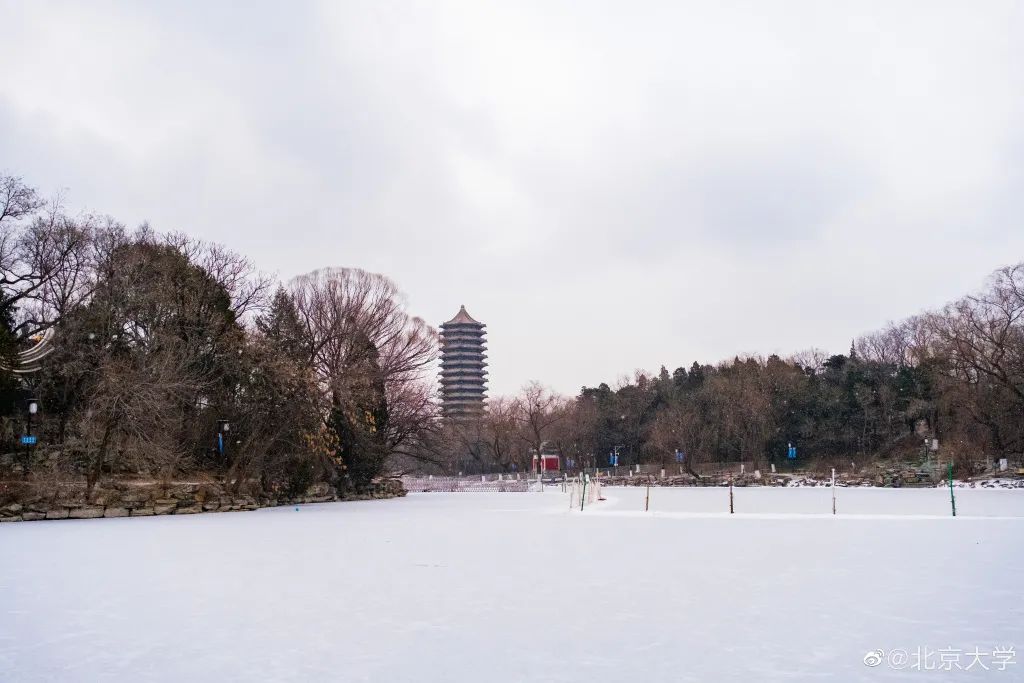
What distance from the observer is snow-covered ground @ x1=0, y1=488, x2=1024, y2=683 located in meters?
6.48

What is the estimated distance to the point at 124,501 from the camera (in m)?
26.4

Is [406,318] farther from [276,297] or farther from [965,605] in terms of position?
[965,605]

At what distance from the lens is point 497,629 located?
25.6 feet

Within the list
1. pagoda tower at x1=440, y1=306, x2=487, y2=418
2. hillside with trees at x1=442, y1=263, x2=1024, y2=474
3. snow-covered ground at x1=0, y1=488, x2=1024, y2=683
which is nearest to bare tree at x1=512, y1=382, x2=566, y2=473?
hillside with trees at x1=442, y1=263, x2=1024, y2=474

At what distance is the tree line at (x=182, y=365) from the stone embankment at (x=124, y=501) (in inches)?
21.1

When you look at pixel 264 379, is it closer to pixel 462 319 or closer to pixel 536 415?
pixel 536 415

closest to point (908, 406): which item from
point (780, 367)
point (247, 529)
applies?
point (780, 367)

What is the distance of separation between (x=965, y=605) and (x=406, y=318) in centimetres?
3445

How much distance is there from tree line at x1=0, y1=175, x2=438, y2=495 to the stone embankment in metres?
0.54

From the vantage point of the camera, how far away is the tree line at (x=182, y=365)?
2712 centimetres

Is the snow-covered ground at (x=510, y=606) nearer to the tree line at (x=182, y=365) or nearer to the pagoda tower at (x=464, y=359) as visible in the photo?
the tree line at (x=182, y=365)

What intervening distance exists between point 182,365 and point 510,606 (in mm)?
22092

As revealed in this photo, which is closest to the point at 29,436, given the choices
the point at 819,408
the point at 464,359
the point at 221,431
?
the point at 221,431

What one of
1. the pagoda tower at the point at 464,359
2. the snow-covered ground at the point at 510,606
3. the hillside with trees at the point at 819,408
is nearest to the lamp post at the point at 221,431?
the snow-covered ground at the point at 510,606
